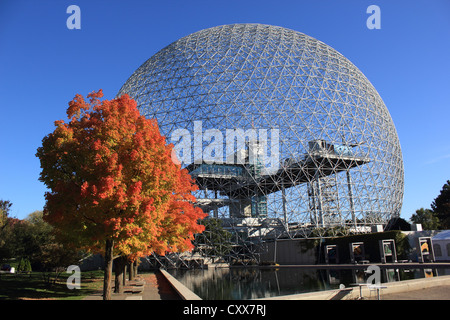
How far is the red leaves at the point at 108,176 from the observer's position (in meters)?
10.7

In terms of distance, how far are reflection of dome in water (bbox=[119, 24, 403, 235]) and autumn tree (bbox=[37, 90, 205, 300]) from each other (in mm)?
23334

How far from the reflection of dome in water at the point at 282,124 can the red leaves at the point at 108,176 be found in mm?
23344

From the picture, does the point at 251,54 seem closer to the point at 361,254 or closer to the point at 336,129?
the point at 336,129

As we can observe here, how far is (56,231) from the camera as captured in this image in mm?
13148

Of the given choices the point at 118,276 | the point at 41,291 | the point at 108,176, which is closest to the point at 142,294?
the point at 118,276

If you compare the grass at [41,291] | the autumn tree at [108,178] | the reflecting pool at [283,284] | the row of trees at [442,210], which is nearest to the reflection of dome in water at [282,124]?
the row of trees at [442,210]

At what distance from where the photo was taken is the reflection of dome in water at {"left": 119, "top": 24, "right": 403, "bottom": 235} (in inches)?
1404

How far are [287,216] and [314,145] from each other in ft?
27.6

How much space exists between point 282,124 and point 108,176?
2728 centimetres

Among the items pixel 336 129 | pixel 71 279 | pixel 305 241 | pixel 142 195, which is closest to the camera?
pixel 142 195

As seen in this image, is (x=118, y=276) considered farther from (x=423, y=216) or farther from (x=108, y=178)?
(x=423, y=216)

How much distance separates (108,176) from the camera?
34.9 ft

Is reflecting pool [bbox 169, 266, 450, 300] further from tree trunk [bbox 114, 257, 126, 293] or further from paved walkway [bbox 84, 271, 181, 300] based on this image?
tree trunk [bbox 114, 257, 126, 293]
